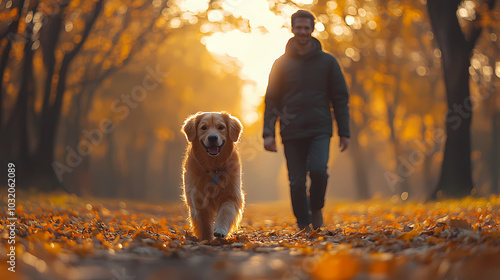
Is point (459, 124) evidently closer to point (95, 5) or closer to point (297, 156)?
point (297, 156)

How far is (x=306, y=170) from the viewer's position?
6145 millimetres

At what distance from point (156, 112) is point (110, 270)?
2344cm

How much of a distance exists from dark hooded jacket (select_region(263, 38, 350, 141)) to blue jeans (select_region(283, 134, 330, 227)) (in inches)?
5.4

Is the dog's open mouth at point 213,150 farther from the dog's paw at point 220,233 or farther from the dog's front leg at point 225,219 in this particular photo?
the dog's paw at point 220,233

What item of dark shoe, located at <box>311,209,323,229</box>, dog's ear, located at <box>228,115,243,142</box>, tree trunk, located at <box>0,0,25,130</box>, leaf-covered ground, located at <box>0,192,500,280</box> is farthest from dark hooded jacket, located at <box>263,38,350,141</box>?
tree trunk, located at <box>0,0,25,130</box>

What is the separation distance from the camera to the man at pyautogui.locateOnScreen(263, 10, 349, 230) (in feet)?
19.5

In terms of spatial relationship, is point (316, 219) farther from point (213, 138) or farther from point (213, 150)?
point (213, 138)

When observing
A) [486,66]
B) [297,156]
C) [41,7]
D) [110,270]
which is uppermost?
[41,7]

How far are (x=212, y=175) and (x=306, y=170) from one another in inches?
55.2

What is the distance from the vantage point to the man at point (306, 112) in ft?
19.5

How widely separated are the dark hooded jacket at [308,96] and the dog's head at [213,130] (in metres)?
0.76

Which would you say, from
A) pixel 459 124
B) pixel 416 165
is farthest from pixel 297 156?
pixel 416 165

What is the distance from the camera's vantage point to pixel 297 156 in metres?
6.12

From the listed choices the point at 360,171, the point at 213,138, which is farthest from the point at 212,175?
the point at 360,171
